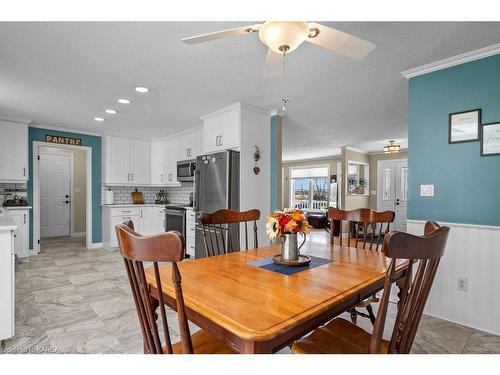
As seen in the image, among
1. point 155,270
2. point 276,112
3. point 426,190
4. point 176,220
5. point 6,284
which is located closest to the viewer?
point 155,270

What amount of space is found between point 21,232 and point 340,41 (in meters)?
5.36

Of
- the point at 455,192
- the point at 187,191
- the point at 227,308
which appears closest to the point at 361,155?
the point at 187,191

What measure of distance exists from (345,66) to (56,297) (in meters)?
3.74

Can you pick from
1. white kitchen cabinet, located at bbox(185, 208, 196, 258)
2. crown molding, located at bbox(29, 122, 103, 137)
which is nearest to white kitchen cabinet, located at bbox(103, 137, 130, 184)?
crown molding, located at bbox(29, 122, 103, 137)

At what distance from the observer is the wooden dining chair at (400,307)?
916 mm

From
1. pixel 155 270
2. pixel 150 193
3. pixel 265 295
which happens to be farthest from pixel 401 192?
pixel 155 270

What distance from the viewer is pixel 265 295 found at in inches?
42.5

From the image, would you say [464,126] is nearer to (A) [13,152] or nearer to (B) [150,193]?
(B) [150,193]

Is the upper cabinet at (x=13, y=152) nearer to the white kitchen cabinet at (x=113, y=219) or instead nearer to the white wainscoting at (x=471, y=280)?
the white kitchen cabinet at (x=113, y=219)

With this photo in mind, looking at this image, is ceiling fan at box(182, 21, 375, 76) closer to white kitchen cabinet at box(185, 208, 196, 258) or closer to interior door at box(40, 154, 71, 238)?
white kitchen cabinet at box(185, 208, 196, 258)

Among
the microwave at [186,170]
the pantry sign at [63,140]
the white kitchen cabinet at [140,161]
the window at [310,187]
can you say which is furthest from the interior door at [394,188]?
the pantry sign at [63,140]

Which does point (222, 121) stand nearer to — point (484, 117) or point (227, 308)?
point (484, 117)

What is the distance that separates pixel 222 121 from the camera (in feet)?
13.6

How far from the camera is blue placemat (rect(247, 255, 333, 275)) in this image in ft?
4.68
